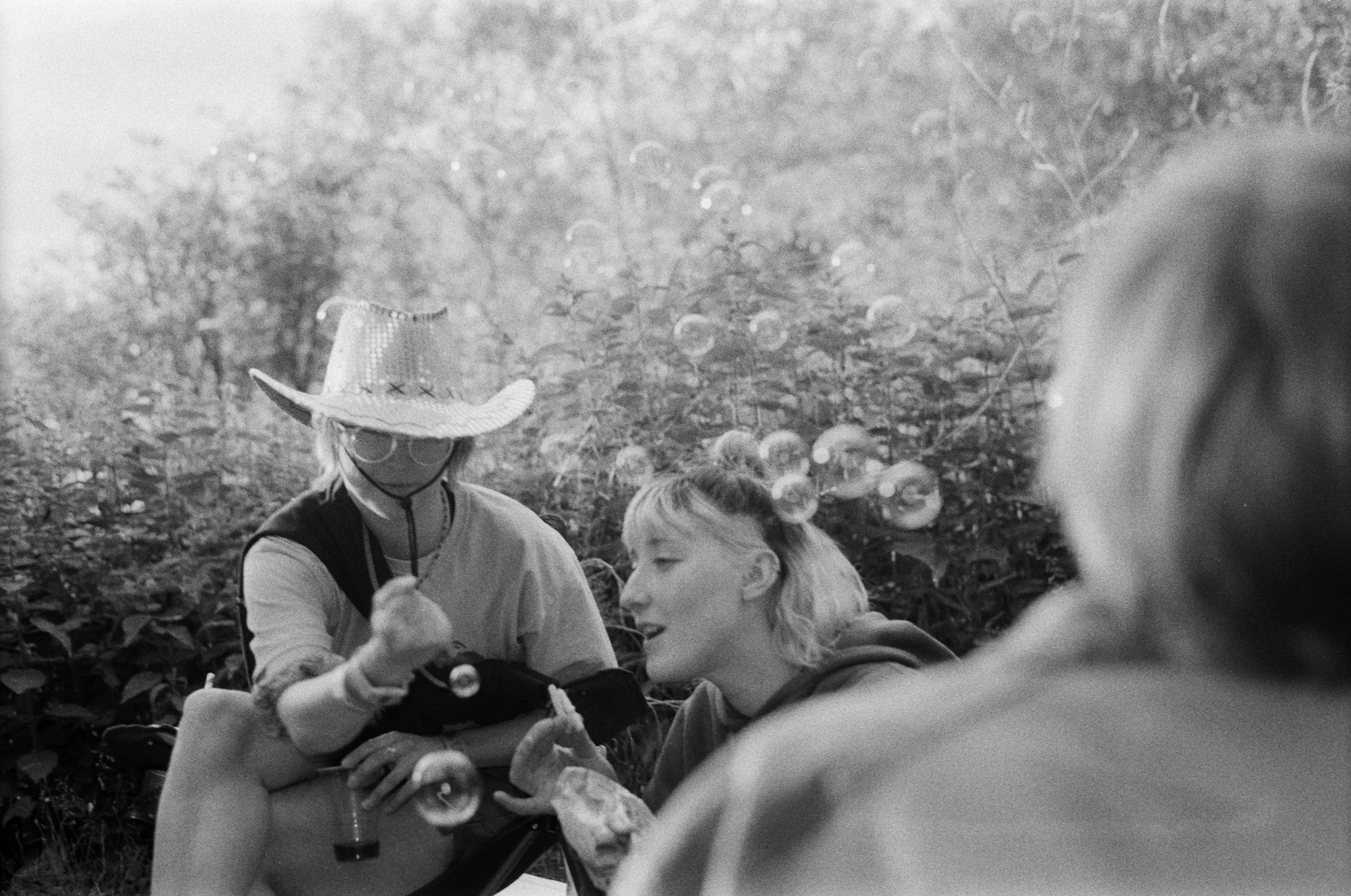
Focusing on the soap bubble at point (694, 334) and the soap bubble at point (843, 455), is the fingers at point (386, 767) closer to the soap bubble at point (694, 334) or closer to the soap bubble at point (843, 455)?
the soap bubble at point (843, 455)

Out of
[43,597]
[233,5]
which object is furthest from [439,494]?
[233,5]

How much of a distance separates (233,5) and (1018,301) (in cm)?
1202

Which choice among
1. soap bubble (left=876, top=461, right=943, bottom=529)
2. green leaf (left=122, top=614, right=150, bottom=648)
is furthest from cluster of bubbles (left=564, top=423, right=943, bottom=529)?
green leaf (left=122, top=614, right=150, bottom=648)

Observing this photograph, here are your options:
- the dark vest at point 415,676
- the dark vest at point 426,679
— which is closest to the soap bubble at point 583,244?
the dark vest at point 415,676

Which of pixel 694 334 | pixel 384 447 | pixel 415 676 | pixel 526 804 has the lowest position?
pixel 526 804

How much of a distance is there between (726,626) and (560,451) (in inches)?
64.1

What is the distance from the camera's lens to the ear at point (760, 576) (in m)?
2.93

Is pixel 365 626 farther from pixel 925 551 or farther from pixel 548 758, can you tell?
pixel 925 551

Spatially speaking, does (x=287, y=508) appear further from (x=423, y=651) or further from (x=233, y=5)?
(x=233, y=5)

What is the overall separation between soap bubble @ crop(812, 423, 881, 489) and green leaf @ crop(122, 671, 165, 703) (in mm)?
1693

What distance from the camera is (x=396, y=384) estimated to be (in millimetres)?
3393

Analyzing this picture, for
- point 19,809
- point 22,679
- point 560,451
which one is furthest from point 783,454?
point 19,809

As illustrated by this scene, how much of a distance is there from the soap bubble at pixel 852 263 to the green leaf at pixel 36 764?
2272 millimetres

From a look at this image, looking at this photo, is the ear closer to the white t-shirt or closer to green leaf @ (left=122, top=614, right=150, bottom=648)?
the white t-shirt
